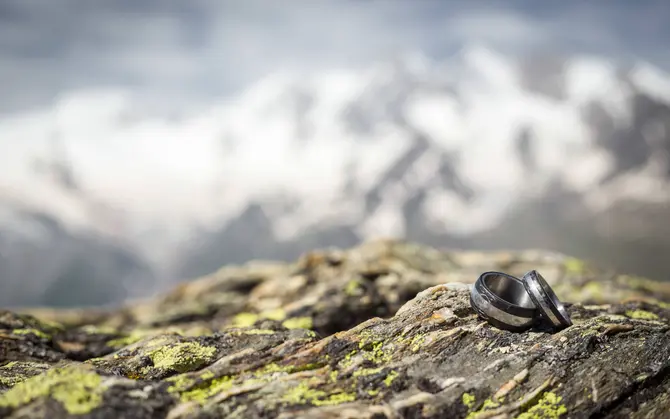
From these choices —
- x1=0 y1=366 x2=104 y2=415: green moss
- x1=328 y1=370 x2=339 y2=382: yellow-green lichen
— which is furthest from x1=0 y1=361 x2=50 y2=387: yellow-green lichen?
x1=328 y1=370 x2=339 y2=382: yellow-green lichen

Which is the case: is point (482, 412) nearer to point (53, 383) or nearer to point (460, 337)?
point (460, 337)

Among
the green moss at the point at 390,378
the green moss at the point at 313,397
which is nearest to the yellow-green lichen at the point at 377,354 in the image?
the green moss at the point at 390,378

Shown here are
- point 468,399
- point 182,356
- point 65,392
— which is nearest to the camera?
point 65,392

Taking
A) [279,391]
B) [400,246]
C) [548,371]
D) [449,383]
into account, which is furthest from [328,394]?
[400,246]

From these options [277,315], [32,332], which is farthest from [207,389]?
[277,315]

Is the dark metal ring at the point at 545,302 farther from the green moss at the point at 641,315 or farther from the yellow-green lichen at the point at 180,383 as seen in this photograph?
the yellow-green lichen at the point at 180,383

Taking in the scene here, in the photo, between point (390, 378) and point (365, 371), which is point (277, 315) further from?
point (390, 378)
